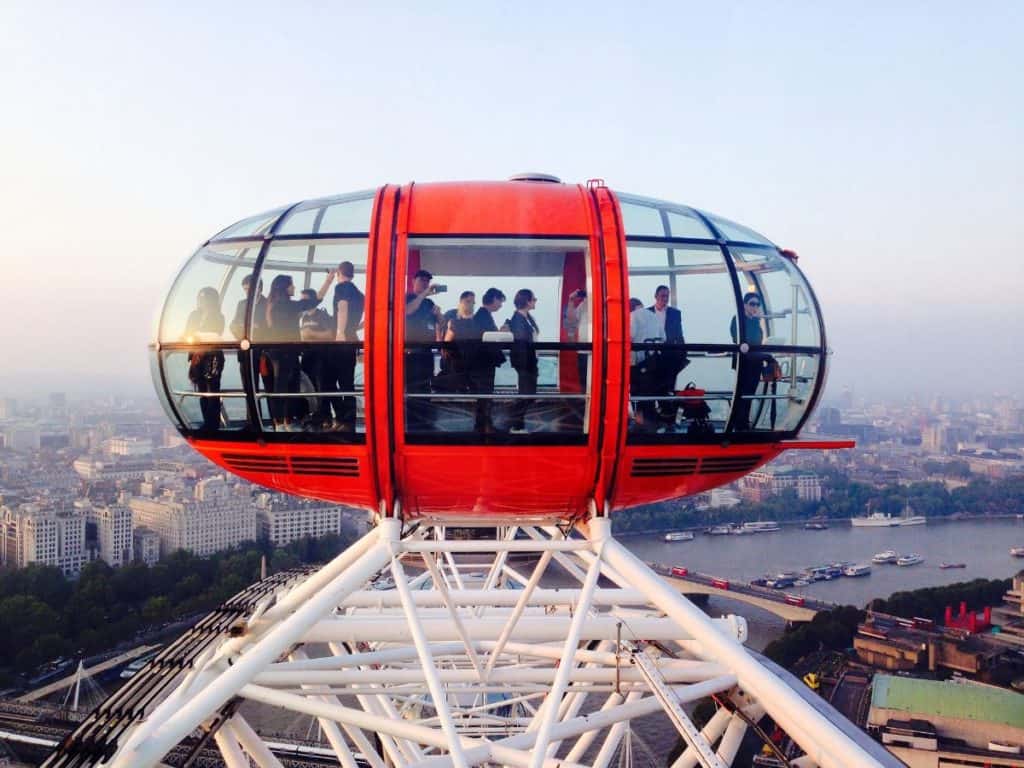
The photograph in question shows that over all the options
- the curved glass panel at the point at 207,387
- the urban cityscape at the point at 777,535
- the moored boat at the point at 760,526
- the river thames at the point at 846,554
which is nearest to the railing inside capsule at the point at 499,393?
the curved glass panel at the point at 207,387

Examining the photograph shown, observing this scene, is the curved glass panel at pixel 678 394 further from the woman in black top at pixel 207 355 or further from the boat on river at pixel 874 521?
the boat on river at pixel 874 521

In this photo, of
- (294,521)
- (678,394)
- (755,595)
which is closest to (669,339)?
(678,394)

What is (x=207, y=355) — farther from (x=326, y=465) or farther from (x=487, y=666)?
(x=487, y=666)

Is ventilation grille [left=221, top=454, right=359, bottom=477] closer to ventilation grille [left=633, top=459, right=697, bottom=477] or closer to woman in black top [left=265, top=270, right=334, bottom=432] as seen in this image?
woman in black top [left=265, top=270, right=334, bottom=432]

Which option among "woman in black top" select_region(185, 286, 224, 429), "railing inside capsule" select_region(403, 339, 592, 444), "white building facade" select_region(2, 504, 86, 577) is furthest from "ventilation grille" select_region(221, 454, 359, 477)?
"white building facade" select_region(2, 504, 86, 577)

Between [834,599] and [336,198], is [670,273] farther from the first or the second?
[834,599]

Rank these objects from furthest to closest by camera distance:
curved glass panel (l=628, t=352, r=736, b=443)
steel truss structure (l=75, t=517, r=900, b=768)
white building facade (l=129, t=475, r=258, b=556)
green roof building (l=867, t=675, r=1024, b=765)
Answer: white building facade (l=129, t=475, r=258, b=556), green roof building (l=867, t=675, r=1024, b=765), curved glass panel (l=628, t=352, r=736, b=443), steel truss structure (l=75, t=517, r=900, b=768)
